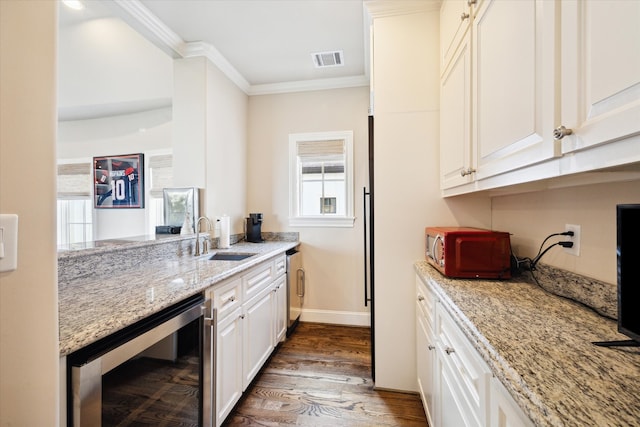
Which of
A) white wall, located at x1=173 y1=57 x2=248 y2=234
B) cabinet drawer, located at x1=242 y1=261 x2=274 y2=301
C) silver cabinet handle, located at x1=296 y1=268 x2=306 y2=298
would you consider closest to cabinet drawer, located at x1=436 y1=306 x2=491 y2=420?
cabinet drawer, located at x1=242 y1=261 x2=274 y2=301

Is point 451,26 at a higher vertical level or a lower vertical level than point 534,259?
higher

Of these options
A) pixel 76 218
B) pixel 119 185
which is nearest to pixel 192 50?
pixel 119 185

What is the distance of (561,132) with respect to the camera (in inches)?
26.8

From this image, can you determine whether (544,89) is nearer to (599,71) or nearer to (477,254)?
(599,71)

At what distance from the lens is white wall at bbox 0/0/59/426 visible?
1.59ft

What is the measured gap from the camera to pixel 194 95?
2.43 metres

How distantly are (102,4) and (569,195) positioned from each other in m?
2.95

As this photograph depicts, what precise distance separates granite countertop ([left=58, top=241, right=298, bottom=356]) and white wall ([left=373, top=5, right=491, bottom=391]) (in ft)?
3.15

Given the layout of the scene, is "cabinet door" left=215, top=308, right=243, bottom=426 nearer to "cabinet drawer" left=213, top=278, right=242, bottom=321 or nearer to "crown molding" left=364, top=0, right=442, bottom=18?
"cabinet drawer" left=213, top=278, right=242, bottom=321

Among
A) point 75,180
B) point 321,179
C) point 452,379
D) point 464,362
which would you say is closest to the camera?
point 464,362

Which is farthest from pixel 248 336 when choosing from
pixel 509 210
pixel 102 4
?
pixel 102 4

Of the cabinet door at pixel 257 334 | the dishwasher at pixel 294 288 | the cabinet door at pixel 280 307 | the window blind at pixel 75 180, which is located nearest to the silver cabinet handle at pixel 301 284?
the dishwasher at pixel 294 288

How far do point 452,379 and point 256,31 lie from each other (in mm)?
2717

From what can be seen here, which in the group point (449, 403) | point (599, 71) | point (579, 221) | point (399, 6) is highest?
point (399, 6)
